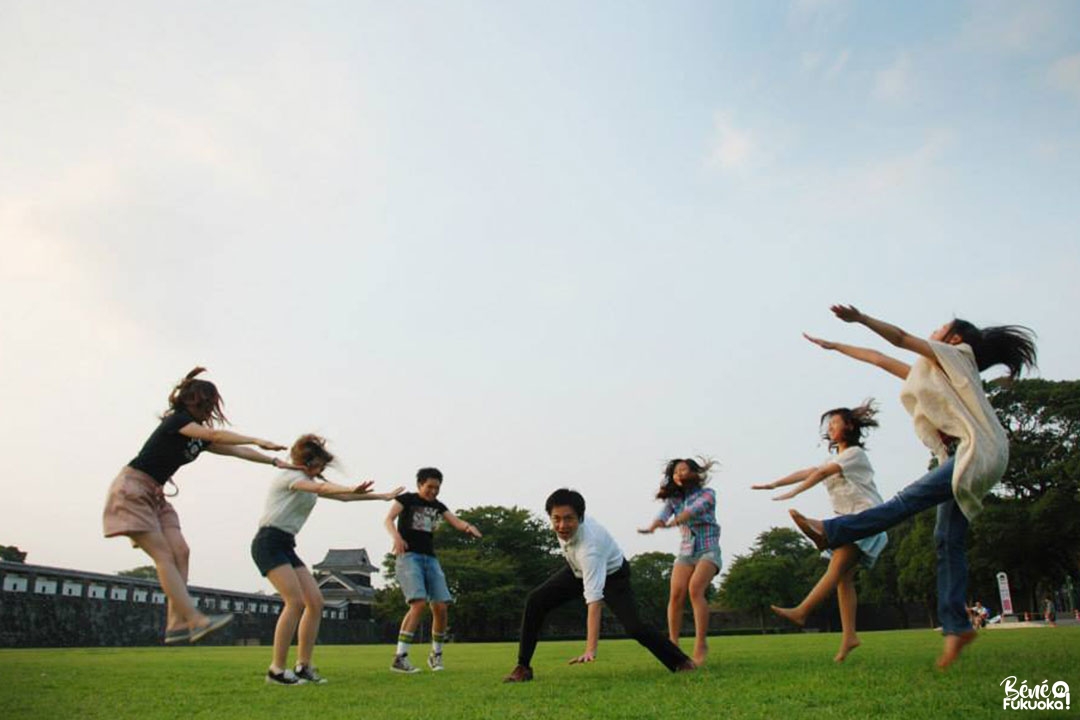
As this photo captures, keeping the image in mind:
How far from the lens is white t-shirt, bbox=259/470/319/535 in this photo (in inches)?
281

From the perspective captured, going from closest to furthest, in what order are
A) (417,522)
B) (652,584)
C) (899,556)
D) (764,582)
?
(417,522), (899,556), (764,582), (652,584)

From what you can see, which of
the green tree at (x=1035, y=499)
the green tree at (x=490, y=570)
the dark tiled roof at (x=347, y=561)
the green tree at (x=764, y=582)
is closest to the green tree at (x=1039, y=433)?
the green tree at (x=1035, y=499)

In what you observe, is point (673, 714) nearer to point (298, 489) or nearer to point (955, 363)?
point (955, 363)

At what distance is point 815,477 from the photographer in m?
6.65

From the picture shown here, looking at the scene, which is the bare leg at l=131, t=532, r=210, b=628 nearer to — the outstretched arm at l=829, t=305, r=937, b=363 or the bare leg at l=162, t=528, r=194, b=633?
the bare leg at l=162, t=528, r=194, b=633

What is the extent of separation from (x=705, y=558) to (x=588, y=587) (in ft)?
6.35

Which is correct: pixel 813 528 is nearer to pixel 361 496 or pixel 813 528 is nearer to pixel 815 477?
pixel 815 477

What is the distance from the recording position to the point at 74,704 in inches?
223

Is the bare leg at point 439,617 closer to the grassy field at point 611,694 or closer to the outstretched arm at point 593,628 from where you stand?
the grassy field at point 611,694

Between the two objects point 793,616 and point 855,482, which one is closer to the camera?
point 793,616

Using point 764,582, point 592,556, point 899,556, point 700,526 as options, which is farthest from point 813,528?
point 764,582

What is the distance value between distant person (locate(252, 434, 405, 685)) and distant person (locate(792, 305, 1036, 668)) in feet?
13.3

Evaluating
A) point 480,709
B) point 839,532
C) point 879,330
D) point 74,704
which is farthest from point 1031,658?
point 74,704

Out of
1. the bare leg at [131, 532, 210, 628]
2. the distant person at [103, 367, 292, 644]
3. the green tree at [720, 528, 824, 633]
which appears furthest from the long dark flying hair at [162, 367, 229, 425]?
the green tree at [720, 528, 824, 633]
